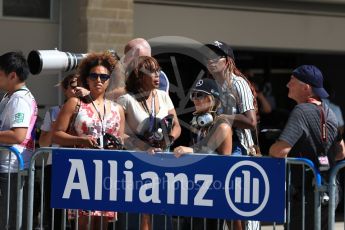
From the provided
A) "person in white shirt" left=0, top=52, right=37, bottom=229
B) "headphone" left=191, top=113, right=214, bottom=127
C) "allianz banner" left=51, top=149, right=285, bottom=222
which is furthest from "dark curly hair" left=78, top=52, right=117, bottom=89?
"headphone" left=191, top=113, right=214, bottom=127

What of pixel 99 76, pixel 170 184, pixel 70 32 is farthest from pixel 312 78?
pixel 70 32

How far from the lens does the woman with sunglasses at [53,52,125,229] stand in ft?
23.2

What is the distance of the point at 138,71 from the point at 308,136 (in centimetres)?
168

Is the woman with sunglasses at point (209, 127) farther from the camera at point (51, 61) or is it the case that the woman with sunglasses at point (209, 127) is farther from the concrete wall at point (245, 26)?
the concrete wall at point (245, 26)

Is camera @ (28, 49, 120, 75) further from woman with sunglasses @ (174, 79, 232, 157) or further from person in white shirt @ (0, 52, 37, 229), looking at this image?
woman with sunglasses @ (174, 79, 232, 157)

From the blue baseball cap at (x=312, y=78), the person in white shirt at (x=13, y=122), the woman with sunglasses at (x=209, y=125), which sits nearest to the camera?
the blue baseball cap at (x=312, y=78)

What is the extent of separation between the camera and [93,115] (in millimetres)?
7121

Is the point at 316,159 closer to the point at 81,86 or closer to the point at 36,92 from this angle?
the point at 81,86

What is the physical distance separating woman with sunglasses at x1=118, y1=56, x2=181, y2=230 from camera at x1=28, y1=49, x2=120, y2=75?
378 millimetres

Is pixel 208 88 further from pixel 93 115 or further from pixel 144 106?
pixel 93 115

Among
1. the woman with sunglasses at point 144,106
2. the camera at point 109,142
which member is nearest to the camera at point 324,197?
the woman with sunglasses at point 144,106

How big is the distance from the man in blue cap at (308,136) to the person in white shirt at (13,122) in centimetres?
230

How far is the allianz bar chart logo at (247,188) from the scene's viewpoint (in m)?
6.49

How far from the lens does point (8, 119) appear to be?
290 inches
